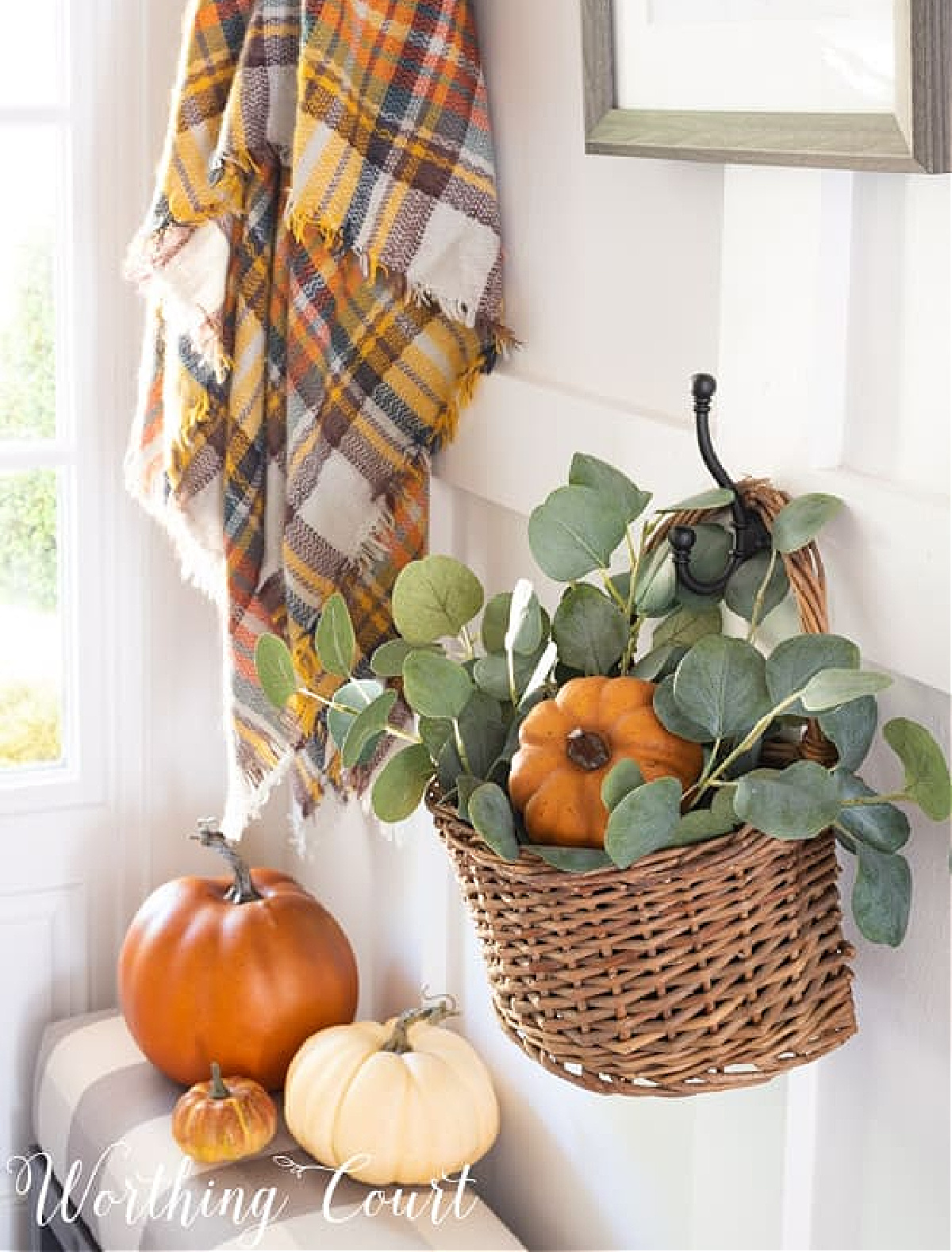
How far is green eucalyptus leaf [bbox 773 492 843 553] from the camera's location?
979 millimetres

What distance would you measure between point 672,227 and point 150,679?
96cm

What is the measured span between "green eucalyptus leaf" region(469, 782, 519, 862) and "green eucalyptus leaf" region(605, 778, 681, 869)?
0.22 ft

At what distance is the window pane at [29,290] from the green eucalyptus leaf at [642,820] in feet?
3.87

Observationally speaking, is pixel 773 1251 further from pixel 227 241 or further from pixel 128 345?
pixel 128 345

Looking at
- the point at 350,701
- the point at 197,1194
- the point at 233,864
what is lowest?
the point at 197,1194

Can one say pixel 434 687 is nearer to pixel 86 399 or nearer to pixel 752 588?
pixel 752 588

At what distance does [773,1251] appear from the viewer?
1.23 m

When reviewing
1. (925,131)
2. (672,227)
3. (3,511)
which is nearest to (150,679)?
(3,511)

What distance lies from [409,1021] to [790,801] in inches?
29.2

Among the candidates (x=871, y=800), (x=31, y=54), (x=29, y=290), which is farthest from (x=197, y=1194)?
(x=31, y=54)

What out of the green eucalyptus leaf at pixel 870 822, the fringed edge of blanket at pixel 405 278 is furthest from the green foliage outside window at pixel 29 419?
the green eucalyptus leaf at pixel 870 822

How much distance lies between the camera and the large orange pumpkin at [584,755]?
0.94m

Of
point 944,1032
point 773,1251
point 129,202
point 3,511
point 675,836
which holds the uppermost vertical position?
point 129,202

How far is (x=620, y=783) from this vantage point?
91 centimetres
